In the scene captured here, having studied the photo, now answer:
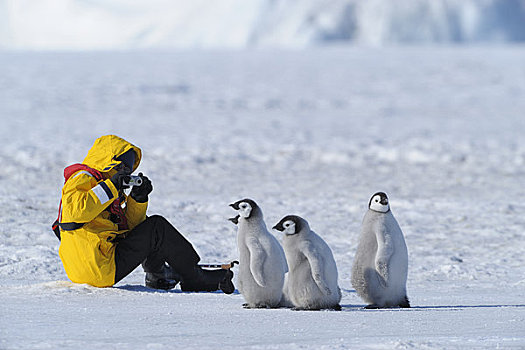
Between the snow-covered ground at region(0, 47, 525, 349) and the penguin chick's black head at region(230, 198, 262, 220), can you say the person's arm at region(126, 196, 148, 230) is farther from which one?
the penguin chick's black head at region(230, 198, 262, 220)

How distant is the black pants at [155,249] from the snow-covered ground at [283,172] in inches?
6.5

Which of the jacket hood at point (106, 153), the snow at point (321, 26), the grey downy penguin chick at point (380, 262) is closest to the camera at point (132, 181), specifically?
the jacket hood at point (106, 153)

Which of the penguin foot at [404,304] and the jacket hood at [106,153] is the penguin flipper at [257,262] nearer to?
the penguin foot at [404,304]

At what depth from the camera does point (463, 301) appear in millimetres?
4211

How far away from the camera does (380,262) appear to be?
382cm

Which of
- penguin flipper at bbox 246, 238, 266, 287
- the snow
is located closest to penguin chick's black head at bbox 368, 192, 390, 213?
penguin flipper at bbox 246, 238, 266, 287

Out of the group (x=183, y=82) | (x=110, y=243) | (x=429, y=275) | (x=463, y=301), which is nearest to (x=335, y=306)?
(x=463, y=301)

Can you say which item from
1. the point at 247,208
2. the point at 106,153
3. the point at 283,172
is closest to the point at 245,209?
the point at 247,208

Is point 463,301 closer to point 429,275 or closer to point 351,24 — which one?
point 429,275

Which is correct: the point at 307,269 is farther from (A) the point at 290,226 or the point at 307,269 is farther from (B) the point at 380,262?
(B) the point at 380,262

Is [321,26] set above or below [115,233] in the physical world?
above

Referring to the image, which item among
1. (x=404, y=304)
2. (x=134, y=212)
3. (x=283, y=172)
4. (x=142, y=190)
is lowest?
(x=404, y=304)

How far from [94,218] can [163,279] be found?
0.58m

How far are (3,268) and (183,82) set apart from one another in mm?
10977
